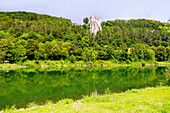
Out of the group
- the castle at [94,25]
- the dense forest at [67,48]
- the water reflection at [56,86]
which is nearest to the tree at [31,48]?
the dense forest at [67,48]

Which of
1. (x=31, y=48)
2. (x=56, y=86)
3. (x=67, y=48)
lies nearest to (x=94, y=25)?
(x=67, y=48)

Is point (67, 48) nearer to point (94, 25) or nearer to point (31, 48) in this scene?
point (31, 48)

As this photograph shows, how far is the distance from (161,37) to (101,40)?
72.5 meters

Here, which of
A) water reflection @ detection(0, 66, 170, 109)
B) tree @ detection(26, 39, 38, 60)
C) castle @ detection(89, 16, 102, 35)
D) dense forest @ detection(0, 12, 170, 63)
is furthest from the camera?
castle @ detection(89, 16, 102, 35)

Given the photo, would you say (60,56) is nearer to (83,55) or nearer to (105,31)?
(83,55)

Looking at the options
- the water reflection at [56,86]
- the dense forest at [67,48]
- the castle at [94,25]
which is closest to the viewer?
the water reflection at [56,86]

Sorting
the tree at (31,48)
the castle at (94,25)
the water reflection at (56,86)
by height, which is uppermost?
the castle at (94,25)

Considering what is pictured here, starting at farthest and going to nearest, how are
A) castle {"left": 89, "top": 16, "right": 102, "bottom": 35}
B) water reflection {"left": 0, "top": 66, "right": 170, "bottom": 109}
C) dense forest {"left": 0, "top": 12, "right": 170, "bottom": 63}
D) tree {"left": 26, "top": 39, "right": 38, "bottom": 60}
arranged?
castle {"left": 89, "top": 16, "right": 102, "bottom": 35} < tree {"left": 26, "top": 39, "right": 38, "bottom": 60} < dense forest {"left": 0, "top": 12, "right": 170, "bottom": 63} < water reflection {"left": 0, "top": 66, "right": 170, "bottom": 109}

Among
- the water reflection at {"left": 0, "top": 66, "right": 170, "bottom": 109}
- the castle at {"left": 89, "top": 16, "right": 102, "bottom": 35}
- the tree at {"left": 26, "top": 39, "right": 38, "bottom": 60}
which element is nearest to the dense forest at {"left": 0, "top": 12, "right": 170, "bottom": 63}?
the tree at {"left": 26, "top": 39, "right": 38, "bottom": 60}

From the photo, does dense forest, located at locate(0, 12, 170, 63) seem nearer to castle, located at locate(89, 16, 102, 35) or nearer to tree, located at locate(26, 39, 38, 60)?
tree, located at locate(26, 39, 38, 60)

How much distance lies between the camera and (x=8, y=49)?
232 feet

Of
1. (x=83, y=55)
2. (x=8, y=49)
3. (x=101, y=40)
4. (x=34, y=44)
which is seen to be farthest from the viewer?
(x=101, y=40)

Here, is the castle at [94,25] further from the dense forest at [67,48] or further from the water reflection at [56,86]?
the water reflection at [56,86]

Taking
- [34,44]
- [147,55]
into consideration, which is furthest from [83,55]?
[147,55]
